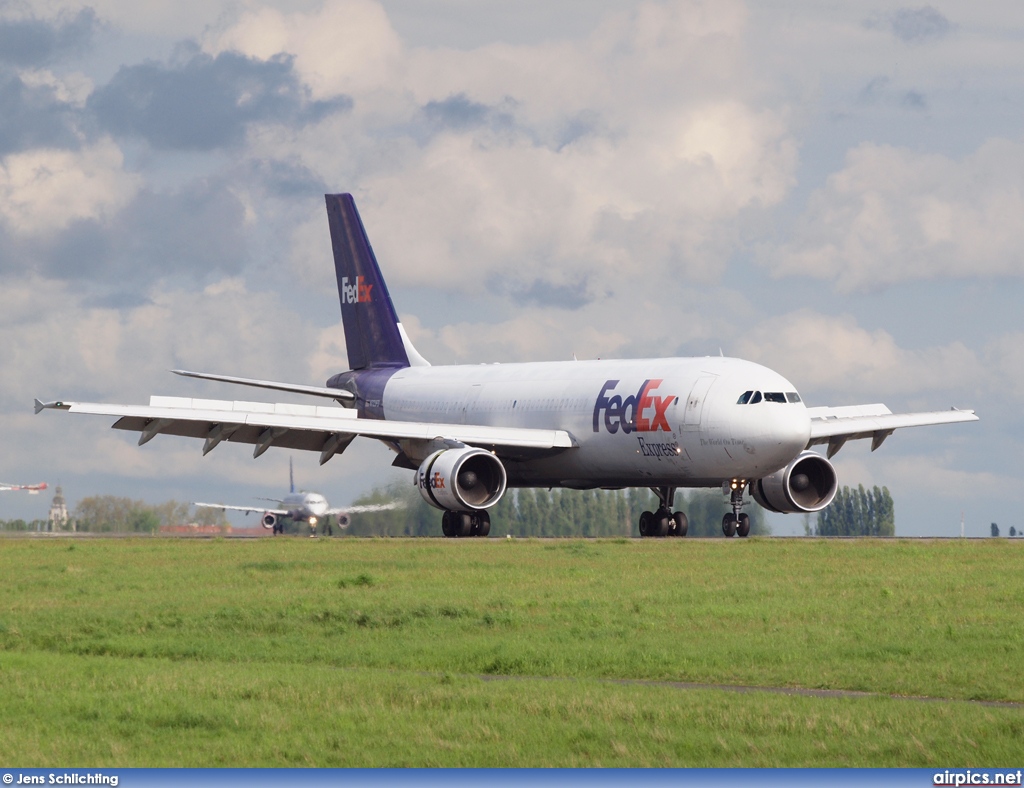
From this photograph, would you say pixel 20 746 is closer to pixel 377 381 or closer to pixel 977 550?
pixel 977 550

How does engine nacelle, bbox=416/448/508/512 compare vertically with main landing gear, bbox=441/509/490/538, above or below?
above

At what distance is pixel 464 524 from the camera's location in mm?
41000

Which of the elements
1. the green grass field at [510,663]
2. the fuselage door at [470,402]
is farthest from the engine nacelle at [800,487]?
the green grass field at [510,663]

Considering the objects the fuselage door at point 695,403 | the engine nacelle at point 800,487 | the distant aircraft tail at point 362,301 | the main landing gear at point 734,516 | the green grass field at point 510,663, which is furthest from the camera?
the distant aircraft tail at point 362,301

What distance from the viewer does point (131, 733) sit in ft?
36.6

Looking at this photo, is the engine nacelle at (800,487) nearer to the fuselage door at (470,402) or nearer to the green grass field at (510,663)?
the fuselage door at (470,402)

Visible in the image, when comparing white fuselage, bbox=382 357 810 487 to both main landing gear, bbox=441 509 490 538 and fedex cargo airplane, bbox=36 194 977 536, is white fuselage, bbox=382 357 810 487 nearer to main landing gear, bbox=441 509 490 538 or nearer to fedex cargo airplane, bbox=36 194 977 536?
fedex cargo airplane, bbox=36 194 977 536

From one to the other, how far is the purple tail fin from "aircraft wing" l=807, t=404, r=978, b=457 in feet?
51.8

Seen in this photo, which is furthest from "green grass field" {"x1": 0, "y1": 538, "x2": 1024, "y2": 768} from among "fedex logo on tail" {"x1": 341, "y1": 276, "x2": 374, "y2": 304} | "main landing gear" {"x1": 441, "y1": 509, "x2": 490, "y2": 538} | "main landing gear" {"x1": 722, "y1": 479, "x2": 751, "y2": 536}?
"fedex logo on tail" {"x1": 341, "y1": 276, "x2": 374, "y2": 304}

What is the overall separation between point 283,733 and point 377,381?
40676 millimetres

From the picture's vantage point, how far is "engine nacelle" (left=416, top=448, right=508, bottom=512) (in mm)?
38031

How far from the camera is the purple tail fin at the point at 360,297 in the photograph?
53.2m

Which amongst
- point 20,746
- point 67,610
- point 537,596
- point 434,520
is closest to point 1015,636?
point 537,596

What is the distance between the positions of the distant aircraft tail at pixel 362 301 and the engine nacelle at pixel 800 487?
16271 mm
